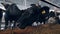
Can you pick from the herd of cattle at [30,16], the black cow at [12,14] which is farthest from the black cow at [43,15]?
the black cow at [12,14]

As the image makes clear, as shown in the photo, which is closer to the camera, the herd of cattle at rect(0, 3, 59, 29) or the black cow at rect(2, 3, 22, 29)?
the herd of cattle at rect(0, 3, 59, 29)

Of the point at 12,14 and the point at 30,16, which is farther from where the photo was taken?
the point at 12,14

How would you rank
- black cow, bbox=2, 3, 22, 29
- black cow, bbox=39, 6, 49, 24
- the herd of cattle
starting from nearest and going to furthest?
the herd of cattle
black cow, bbox=39, 6, 49, 24
black cow, bbox=2, 3, 22, 29

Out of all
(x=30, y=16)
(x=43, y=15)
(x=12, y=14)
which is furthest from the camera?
(x=12, y=14)

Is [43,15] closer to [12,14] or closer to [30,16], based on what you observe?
[30,16]

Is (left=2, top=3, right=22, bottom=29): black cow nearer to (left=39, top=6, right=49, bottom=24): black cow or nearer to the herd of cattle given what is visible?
the herd of cattle

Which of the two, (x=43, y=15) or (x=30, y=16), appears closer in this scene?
(x=30, y=16)

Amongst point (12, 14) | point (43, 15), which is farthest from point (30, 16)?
point (12, 14)

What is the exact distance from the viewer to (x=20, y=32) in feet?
5.78

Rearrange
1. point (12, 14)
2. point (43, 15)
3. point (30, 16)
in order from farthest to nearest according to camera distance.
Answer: point (12, 14)
point (43, 15)
point (30, 16)

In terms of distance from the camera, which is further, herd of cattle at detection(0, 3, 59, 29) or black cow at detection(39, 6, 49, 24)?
black cow at detection(39, 6, 49, 24)

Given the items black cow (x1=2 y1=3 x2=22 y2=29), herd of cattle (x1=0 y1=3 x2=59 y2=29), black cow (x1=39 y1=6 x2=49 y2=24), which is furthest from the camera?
black cow (x1=2 y1=3 x2=22 y2=29)

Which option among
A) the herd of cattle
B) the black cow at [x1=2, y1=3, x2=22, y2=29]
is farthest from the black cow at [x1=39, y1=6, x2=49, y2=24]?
the black cow at [x1=2, y1=3, x2=22, y2=29]

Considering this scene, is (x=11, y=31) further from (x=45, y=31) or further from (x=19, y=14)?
(x=19, y=14)
